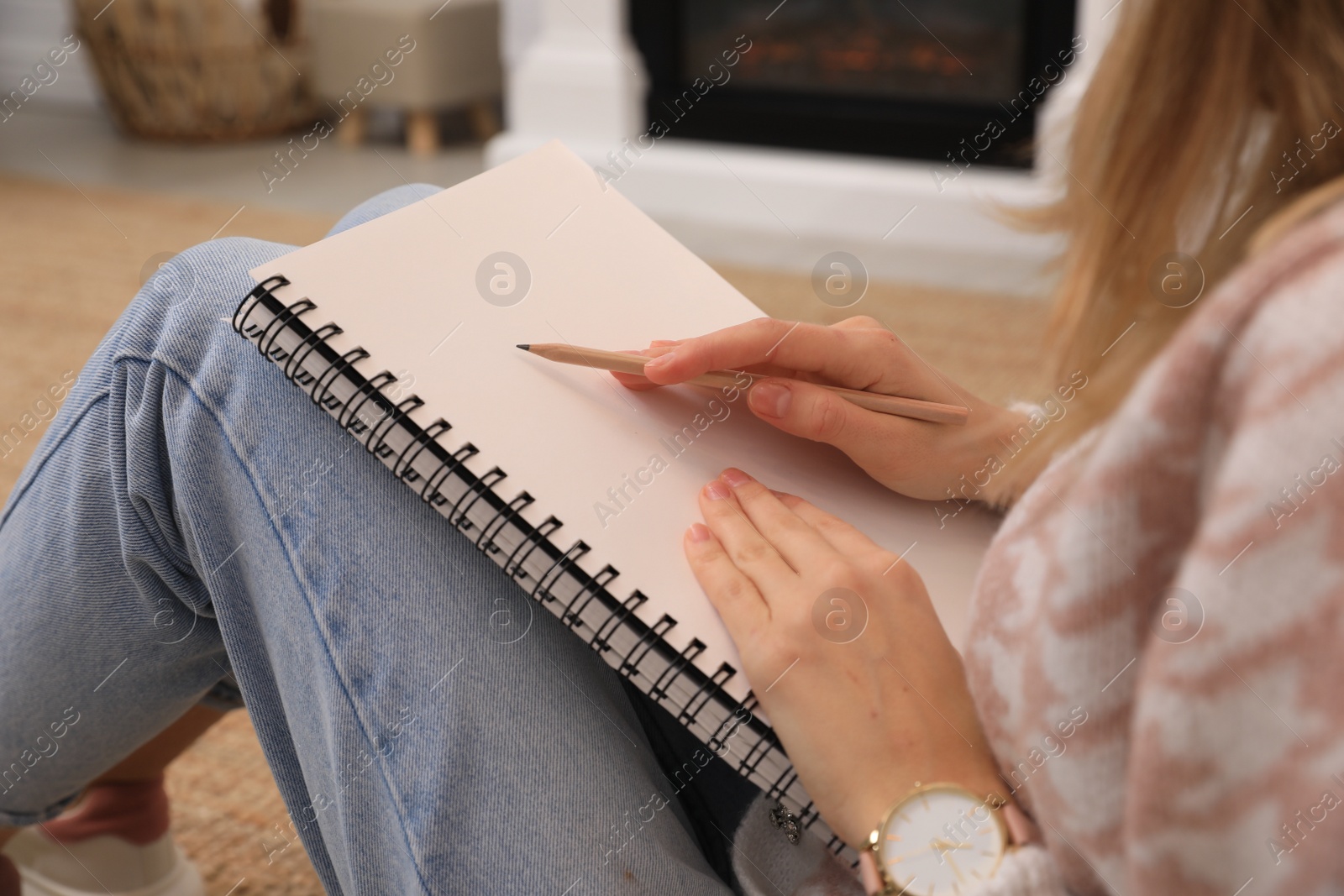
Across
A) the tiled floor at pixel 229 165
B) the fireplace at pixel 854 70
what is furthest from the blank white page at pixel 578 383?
the tiled floor at pixel 229 165

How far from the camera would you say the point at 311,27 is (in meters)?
2.59

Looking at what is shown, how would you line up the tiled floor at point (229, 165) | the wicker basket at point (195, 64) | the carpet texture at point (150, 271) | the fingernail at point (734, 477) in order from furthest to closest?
1. the wicker basket at point (195, 64)
2. the tiled floor at point (229, 165)
3. the carpet texture at point (150, 271)
4. the fingernail at point (734, 477)

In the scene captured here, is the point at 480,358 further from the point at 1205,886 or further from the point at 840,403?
the point at 1205,886

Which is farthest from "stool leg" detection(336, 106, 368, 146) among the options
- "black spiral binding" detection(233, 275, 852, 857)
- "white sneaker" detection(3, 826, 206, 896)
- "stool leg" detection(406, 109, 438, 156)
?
"black spiral binding" detection(233, 275, 852, 857)

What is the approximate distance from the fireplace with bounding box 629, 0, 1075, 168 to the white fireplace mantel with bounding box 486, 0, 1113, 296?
3 centimetres

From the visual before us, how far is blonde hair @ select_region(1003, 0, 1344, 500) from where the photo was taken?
11.5 inches

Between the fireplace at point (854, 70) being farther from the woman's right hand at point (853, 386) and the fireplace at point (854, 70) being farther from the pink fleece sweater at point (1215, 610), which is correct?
the pink fleece sweater at point (1215, 610)

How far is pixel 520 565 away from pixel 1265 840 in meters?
0.24

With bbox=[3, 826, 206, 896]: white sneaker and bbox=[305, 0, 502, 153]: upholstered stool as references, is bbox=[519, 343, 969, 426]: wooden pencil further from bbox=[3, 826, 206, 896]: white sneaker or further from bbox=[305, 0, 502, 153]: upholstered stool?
bbox=[305, 0, 502, 153]: upholstered stool

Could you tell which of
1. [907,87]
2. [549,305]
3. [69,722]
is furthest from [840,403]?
[907,87]

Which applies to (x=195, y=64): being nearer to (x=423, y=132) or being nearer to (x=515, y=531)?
(x=423, y=132)

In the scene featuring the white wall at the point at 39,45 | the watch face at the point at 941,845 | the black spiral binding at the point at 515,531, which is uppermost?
the watch face at the point at 941,845

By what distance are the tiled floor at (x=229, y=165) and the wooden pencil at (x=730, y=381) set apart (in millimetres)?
1699

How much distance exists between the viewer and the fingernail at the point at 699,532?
0.42m
